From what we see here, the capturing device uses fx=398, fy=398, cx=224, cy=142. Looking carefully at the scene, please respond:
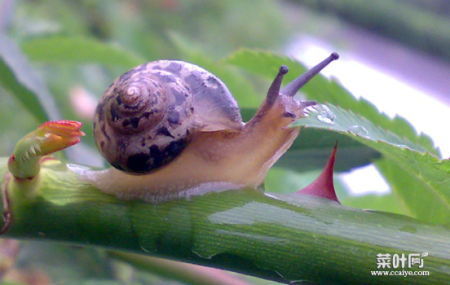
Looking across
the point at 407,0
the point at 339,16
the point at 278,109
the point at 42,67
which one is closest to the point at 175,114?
the point at 278,109

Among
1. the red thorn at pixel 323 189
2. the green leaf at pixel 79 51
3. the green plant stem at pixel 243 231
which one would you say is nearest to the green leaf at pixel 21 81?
the green leaf at pixel 79 51

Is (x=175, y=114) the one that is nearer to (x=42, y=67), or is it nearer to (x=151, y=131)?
(x=151, y=131)

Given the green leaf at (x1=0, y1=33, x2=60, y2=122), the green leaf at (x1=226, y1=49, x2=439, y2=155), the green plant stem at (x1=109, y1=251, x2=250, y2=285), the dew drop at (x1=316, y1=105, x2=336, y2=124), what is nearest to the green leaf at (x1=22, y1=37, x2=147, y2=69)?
the green leaf at (x1=0, y1=33, x2=60, y2=122)

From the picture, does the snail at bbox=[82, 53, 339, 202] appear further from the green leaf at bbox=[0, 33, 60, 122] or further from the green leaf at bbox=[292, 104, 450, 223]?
the green leaf at bbox=[0, 33, 60, 122]

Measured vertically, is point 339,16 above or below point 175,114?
above

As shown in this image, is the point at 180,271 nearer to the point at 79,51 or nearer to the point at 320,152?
the point at 320,152

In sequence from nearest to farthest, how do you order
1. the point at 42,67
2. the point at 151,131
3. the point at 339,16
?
1. the point at 151,131
2. the point at 42,67
3. the point at 339,16

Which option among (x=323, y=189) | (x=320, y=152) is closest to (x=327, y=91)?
(x=320, y=152)
